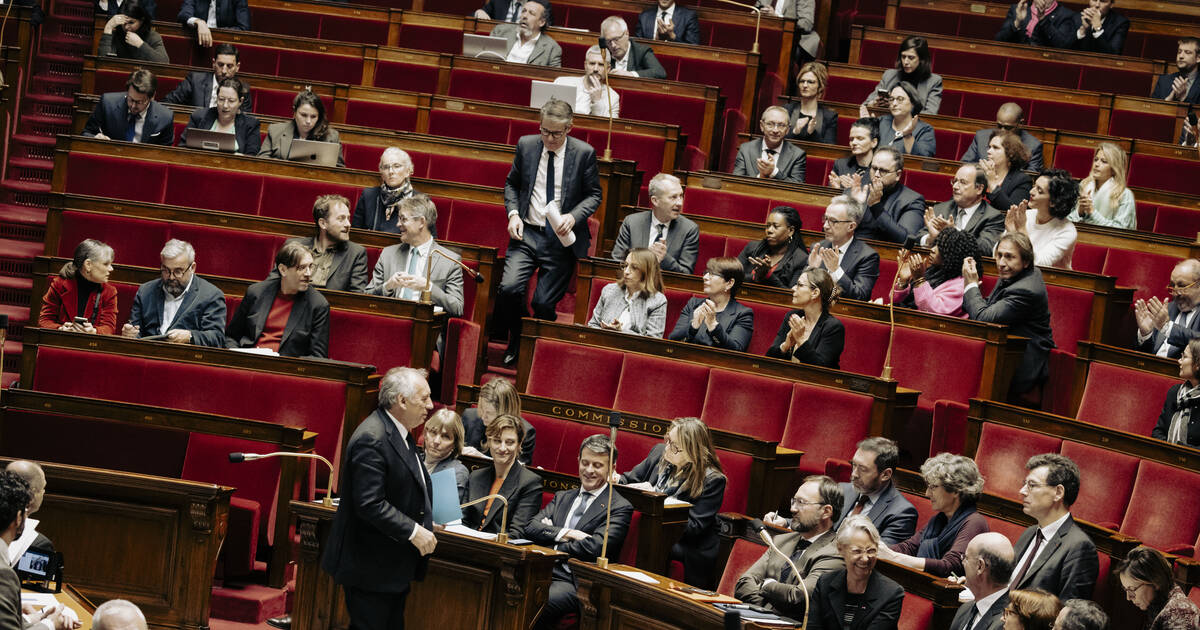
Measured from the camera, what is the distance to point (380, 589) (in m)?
1.85

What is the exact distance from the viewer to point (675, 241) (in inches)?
110

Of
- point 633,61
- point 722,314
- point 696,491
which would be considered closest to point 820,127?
point 633,61

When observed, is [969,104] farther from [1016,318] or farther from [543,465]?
[543,465]

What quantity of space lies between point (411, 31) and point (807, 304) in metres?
1.87

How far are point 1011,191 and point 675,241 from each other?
68 cm

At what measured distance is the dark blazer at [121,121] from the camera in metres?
3.24

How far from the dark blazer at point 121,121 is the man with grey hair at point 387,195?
1.99 feet

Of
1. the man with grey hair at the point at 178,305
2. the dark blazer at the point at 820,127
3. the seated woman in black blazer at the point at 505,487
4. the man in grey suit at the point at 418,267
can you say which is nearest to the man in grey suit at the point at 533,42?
the dark blazer at the point at 820,127

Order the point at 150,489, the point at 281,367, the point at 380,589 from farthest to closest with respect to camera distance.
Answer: the point at 281,367, the point at 150,489, the point at 380,589

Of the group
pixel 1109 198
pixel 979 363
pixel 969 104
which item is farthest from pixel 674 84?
pixel 979 363

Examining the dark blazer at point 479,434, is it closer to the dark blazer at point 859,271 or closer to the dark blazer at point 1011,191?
the dark blazer at point 859,271

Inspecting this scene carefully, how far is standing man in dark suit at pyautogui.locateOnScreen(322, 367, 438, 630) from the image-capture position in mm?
1814

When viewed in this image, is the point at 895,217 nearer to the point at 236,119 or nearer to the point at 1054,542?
the point at 1054,542

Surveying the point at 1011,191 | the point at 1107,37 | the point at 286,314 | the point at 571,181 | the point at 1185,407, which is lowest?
the point at 286,314
